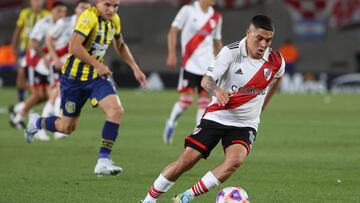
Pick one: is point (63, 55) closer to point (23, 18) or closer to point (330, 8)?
point (23, 18)

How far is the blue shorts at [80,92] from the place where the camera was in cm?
1183

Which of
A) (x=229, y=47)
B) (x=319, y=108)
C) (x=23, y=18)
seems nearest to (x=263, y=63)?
(x=229, y=47)

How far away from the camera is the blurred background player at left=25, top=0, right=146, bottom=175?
1156cm

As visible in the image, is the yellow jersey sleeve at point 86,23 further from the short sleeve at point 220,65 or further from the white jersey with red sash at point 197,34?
the white jersey with red sash at point 197,34

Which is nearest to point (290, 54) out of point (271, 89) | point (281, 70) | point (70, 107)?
point (70, 107)

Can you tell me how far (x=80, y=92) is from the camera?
12.0 meters

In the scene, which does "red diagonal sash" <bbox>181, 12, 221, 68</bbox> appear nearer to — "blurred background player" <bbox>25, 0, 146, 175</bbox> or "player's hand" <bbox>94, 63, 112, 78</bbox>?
"blurred background player" <bbox>25, 0, 146, 175</bbox>

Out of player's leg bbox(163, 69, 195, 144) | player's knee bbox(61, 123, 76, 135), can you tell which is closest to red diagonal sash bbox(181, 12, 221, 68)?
player's leg bbox(163, 69, 195, 144)

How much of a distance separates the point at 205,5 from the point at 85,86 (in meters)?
4.77

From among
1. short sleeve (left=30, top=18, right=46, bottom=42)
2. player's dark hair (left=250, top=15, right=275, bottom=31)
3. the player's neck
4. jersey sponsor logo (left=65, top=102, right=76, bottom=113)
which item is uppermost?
player's dark hair (left=250, top=15, right=275, bottom=31)

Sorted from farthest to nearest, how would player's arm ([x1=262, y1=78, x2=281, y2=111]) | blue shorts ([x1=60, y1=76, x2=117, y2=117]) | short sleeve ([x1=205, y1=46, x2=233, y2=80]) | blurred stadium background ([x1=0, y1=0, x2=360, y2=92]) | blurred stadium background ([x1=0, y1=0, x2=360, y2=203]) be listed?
1. blurred stadium background ([x1=0, y1=0, x2=360, y2=92])
2. blue shorts ([x1=60, y1=76, x2=117, y2=117])
3. blurred stadium background ([x1=0, y1=0, x2=360, y2=203])
4. player's arm ([x1=262, y1=78, x2=281, y2=111])
5. short sleeve ([x1=205, y1=46, x2=233, y2=80])

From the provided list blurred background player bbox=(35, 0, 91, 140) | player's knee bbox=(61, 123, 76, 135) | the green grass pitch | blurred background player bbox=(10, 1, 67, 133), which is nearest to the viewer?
the green grass pitch

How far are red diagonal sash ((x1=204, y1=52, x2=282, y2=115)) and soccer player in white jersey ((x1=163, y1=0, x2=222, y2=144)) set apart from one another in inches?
258

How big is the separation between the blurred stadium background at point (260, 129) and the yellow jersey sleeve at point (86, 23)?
179cm
